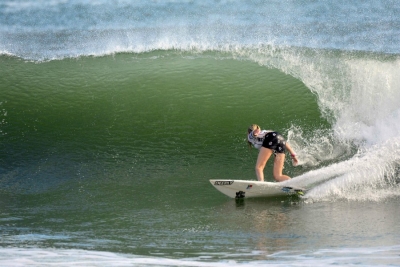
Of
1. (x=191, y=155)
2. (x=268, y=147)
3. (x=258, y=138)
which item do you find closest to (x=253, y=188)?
(x=268, y=147)

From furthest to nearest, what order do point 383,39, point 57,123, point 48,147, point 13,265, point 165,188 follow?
point 383,39 < point 57,123 < point 48,147 < point 165,188 < point 13,265

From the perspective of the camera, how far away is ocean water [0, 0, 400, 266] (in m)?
7.07

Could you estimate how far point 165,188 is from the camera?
33.1 ft

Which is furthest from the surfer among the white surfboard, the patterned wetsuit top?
the white surfboard

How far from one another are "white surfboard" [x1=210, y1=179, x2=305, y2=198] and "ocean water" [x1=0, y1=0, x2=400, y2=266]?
137 mm

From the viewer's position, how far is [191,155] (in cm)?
1152

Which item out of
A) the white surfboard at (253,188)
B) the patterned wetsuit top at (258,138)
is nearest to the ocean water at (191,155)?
the white surfboard at (253,188)

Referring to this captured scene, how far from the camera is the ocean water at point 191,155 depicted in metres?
7.07

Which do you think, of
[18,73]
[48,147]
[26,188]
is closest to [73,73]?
[18,73]

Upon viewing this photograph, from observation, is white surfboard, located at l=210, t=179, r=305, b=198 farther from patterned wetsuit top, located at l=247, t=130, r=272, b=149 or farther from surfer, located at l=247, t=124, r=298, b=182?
patterned wetsuit top, located at l=247, t=130, r=272, b=149

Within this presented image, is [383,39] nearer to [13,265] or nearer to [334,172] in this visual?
[334,172]

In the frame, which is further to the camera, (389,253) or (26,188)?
(26,188)

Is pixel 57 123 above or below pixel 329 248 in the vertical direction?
above

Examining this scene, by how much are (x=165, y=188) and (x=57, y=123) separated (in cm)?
371
